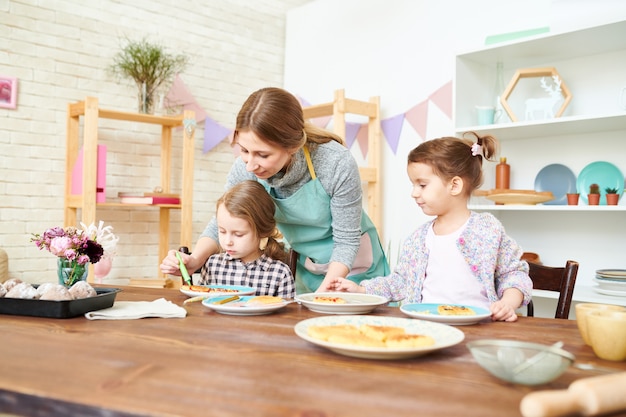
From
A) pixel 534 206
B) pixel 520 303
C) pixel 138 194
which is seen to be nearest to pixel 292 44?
pixel 138 194

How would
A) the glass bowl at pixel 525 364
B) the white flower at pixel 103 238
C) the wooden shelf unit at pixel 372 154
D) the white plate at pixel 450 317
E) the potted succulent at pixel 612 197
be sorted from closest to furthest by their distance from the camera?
the glass bowl at pixel 525 364 → the white plate at pixel 450 317 → the white flower at pixel 103 238 → the potted succulent at pixel 612 197 → the wooden shelf unit at pixel 372 154

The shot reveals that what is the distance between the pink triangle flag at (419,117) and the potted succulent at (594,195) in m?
1.22

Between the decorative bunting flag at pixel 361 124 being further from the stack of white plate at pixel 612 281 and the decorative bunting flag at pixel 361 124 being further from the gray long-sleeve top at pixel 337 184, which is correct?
the gray long-sleeve top at pixel 337 184

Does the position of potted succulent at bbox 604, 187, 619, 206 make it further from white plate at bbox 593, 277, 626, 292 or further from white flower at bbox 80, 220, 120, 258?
white flower at bbox 80, 220, 120, 258

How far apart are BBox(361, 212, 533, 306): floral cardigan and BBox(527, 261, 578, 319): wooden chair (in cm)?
8

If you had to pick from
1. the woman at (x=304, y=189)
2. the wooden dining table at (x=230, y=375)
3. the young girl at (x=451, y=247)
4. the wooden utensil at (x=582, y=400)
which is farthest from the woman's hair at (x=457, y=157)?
the wooden utensil at (x=582, y=400)

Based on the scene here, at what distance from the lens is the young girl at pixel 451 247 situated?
1738 mm

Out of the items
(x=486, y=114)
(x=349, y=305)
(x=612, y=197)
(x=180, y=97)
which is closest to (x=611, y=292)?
(x=612, y=197)

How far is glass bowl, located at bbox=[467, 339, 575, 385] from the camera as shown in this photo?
77 centimetres

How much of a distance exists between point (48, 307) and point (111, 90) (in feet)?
9.83

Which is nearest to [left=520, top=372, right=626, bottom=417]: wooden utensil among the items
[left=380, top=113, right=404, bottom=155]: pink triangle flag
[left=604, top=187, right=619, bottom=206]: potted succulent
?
[left=604, top=187, right=619, bottom=206]: potted succulent

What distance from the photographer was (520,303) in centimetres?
157

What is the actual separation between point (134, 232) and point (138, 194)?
0.28m

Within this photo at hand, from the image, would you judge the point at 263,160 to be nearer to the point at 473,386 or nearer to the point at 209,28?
the point at 473,386
